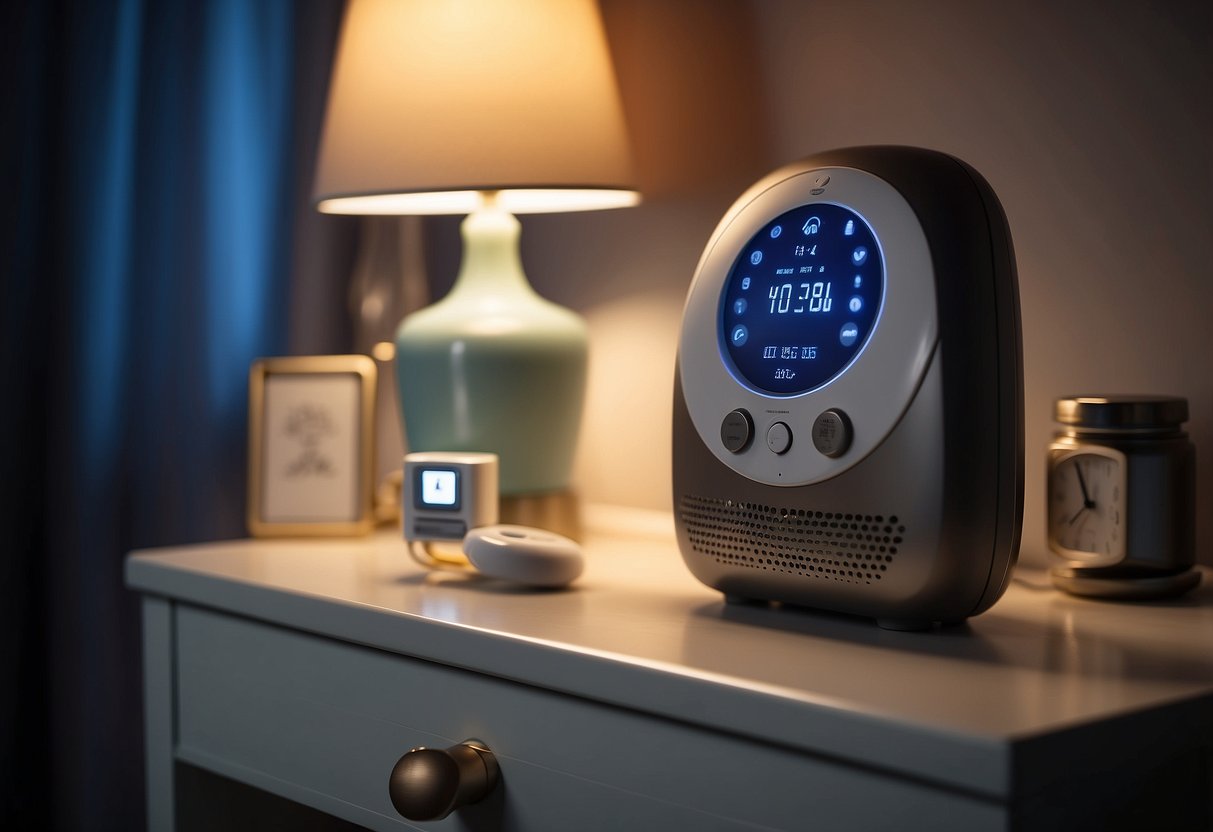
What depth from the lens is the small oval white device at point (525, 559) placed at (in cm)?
81

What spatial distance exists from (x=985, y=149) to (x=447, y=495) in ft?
1.66

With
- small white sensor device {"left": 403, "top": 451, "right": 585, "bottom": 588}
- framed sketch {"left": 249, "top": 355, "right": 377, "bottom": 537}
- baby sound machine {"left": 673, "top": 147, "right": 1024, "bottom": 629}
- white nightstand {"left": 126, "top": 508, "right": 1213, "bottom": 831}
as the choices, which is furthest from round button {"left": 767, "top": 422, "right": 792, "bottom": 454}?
framed sketch {"left": 249, "top": 355, "right": 377, "bottom": 537}

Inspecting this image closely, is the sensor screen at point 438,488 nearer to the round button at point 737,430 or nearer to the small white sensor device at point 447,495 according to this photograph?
the small white sensor device at point 447,495

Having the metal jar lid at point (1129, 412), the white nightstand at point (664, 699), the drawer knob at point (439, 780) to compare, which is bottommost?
the drawer knob at point (439, 780)

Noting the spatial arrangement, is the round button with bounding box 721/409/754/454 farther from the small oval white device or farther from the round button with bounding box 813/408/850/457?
the small oval white device

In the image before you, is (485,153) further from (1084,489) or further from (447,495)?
(1084,489)

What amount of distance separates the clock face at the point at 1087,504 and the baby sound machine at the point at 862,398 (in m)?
0.15

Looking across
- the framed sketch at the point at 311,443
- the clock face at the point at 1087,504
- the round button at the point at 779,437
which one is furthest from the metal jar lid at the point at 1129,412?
the framed sketch at the point at 311,443

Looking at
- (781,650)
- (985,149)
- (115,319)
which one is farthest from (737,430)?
(115,319)

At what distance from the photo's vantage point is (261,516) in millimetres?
1133

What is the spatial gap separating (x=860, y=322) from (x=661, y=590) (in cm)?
26

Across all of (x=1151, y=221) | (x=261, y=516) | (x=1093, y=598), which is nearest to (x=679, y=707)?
(x=1093, y=598)

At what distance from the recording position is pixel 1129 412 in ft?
2.48

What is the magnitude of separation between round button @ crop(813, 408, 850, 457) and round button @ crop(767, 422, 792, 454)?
20 millimetres
